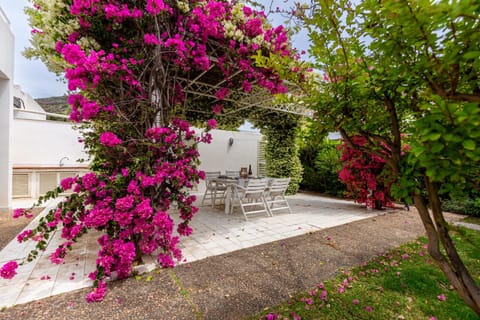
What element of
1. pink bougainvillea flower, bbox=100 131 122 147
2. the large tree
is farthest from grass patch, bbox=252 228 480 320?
pink bougainvillea flower, bbox=100 131 122 147

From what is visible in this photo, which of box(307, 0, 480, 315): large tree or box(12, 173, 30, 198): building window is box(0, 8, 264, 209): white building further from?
box(307, 0, 480, 315): large tree

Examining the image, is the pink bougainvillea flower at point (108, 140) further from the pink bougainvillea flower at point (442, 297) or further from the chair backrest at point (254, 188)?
the pink bougainvillea flower at point (442, 297)

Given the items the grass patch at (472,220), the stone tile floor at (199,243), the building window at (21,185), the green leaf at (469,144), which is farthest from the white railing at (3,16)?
the grass patch at (472,220)

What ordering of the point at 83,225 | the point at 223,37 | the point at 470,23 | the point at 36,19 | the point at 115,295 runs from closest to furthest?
the point at 470,23 → the point at 115,295 → the point at 83,225 → the point at 36,19 → the point at 223,37

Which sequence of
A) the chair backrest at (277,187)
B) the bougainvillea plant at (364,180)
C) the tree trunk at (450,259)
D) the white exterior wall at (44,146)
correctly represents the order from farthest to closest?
1. the white exterior wall at (44,146)
2. the bougainvillea plant at (364,180)
3. the chair backrest at (277,187)
4. the tree trunk at (450,259)

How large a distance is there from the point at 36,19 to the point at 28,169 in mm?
5684

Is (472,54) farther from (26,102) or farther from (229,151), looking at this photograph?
(26,102)

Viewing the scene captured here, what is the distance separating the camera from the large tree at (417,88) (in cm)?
73

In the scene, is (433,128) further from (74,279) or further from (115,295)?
(74,279)

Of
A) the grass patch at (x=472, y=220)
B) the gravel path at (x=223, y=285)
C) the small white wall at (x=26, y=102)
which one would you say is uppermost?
the small white wall at (x=26, y=102)

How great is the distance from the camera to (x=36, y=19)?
8.66ft

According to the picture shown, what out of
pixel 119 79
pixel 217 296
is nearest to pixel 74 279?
pixel 217 296

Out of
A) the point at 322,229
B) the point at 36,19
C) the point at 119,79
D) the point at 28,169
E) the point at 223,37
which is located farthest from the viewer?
the point at 28,169

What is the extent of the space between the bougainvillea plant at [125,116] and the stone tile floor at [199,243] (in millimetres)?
268
